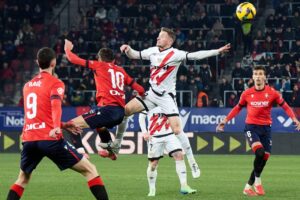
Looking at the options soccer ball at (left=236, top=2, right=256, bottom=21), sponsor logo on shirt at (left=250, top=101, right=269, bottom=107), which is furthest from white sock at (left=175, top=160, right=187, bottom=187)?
soccer ball at (left=236, top=2, right=256, bottom=21)

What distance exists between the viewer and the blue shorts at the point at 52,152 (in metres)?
11.4

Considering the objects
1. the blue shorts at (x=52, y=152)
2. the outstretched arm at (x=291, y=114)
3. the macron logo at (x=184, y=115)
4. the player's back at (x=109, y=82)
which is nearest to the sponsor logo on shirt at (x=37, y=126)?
the blue shorts at (x=52, y=152)

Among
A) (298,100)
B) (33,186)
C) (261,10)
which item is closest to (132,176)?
(33,186)

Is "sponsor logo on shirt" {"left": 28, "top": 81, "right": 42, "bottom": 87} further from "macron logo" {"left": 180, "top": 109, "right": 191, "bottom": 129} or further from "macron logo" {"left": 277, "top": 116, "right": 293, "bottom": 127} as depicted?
"macron logo" {"left": 277, "top": 116, "right": 293, "bottom": 127}

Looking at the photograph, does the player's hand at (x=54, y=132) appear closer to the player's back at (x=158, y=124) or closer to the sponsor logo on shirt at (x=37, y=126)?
the sponsor logo on shirt at (x=37, y=126)

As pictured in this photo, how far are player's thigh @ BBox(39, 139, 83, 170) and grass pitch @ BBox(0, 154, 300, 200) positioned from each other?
3169mm

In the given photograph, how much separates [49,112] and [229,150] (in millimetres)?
18587

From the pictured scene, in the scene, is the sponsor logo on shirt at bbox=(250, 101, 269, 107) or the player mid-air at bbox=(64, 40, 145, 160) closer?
the player mid-air at bbox=(64, 40, 145, 160)

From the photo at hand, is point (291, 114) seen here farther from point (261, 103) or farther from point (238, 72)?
point (238, 72)

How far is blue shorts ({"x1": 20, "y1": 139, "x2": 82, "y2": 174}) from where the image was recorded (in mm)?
11398

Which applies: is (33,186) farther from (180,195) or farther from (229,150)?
(229,150)

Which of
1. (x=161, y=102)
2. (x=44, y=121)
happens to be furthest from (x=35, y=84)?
(x=161, y=102)

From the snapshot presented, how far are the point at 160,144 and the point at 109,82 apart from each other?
2.14 m

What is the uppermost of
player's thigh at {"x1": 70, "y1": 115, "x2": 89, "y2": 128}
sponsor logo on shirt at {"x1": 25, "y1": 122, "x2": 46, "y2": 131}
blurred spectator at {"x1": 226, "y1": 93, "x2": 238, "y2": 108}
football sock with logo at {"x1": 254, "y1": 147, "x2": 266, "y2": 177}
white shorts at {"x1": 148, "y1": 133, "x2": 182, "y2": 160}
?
sponsor logo on shirt at {"x1": 25, "y1": 122, "x2": 46, "y2": 131}
